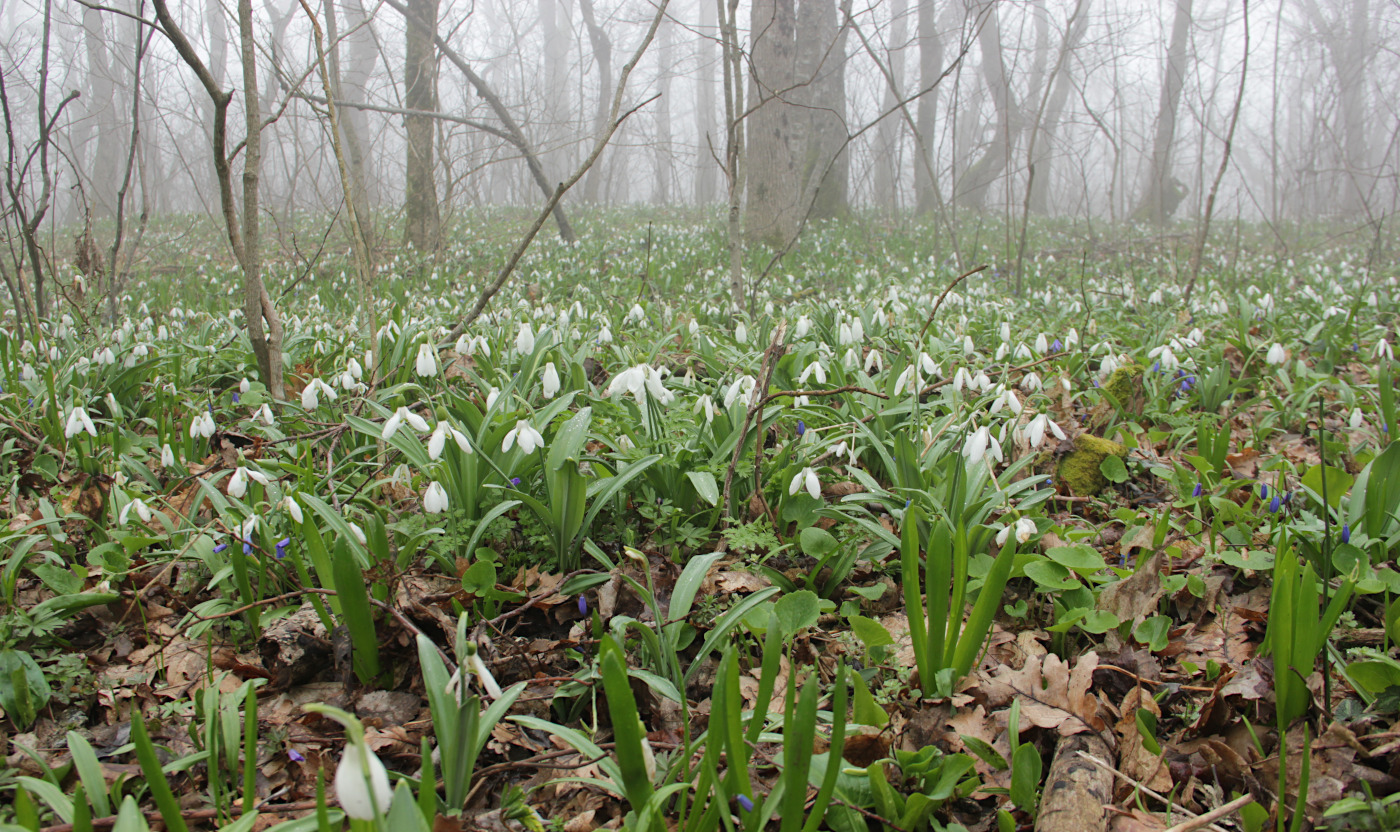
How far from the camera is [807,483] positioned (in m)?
1.95

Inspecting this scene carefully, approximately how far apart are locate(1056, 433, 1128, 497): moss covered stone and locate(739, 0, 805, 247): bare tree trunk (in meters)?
7.10

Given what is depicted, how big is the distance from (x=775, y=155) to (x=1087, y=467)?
775 cm

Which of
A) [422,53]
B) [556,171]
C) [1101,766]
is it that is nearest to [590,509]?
[1101,766]

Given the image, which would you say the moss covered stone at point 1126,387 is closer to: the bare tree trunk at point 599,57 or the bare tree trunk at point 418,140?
the bare tree trunk at point 418,140

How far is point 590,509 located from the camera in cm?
203

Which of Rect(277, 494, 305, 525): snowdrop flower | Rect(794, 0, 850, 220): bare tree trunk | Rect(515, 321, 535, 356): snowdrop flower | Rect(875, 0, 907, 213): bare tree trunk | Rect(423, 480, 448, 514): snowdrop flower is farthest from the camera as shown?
Rect(875, 0, 907, 213): bare tree trunk

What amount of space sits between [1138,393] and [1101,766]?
7.85 ft

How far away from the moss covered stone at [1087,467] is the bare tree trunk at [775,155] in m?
7.10

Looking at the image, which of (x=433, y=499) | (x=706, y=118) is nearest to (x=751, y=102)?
(x=433, y=499)

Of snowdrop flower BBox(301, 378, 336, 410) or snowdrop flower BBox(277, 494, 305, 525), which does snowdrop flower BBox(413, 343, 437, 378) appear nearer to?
snowdrop flower BBox(301, 378, 336, 410)

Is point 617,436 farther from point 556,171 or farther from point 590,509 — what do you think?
point 556,171

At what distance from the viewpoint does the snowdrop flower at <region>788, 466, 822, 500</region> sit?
76.2 inches

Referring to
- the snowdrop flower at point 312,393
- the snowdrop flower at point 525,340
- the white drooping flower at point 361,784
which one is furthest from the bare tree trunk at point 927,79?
the white drooping flower at point 361,784

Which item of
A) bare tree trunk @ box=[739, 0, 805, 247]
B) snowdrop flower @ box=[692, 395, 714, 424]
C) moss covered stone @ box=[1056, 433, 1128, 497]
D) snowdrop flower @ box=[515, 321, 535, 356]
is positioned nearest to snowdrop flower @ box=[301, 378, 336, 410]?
snowdrop flower @ box=[515, 321, 535, 356]
